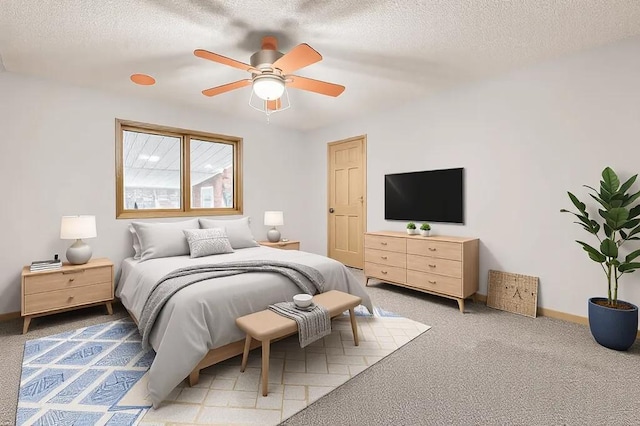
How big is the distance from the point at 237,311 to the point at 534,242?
2.97m

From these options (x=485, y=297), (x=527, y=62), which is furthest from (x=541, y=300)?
(x=527, y=62)

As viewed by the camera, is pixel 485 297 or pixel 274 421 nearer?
pixel 274 421

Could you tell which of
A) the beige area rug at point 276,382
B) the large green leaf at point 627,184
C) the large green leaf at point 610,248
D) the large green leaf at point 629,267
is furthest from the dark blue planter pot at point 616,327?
the beige area rug at point 276,382

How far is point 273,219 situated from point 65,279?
258cm

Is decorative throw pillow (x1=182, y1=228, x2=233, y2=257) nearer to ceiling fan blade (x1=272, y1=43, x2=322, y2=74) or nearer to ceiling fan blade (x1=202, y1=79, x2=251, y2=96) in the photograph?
ceiling fan blade (x1=202, y1=79, x2=251, y2=96)

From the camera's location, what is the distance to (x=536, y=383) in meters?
2.06

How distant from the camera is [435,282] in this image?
3.58 metres

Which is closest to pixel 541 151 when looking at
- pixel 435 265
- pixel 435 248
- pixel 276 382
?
pixel 435 248

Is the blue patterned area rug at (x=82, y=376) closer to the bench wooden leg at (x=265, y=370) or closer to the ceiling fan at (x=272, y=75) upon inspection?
the bench wooden leg at (x=265, y=370)

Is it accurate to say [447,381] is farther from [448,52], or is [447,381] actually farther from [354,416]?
[448,52]

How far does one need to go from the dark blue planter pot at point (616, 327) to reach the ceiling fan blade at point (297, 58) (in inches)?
115

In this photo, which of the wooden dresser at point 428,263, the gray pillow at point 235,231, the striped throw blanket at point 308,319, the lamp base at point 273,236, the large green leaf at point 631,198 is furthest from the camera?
the lamp base at point 273,236

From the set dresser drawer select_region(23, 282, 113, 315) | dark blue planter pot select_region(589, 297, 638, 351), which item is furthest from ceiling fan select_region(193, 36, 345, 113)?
dark blue planter pot select_region(589, 297, 638, 351)

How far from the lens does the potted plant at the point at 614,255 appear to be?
95.9 inches
